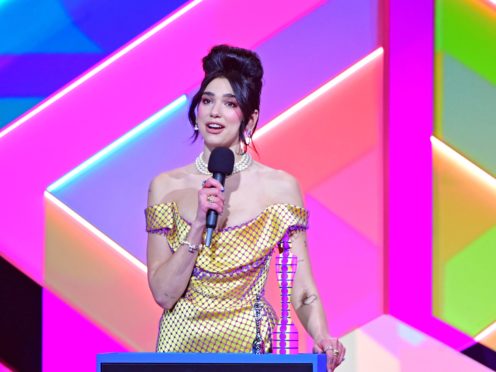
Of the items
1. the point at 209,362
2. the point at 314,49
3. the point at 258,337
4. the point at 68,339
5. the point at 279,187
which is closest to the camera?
the point at 209,362

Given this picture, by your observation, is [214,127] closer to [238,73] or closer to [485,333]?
[238,73]

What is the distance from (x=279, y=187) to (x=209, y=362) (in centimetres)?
81

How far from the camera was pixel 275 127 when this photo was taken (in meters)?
3.36

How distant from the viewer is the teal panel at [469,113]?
3383 millimetres

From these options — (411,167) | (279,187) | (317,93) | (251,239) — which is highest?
(317,93)

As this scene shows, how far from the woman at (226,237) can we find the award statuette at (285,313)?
20 mm

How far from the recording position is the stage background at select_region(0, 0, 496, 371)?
3320mm

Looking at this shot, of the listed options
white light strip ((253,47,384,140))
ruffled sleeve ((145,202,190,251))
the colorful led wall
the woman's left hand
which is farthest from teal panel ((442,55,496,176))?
the woman's left hand

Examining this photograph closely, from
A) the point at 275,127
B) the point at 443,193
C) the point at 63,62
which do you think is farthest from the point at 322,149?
the point at 63,62

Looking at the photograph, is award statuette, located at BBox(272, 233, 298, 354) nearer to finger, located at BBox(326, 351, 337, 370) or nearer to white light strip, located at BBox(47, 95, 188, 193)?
finger, located at BBox(326, 351, 337, 370)

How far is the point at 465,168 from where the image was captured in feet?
11.0

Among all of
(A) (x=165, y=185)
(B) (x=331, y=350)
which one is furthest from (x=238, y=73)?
(B) (x=331, y=350)

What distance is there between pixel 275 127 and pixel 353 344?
82 centimetres

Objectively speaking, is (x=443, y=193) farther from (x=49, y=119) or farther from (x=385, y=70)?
(x=49, y=119)
